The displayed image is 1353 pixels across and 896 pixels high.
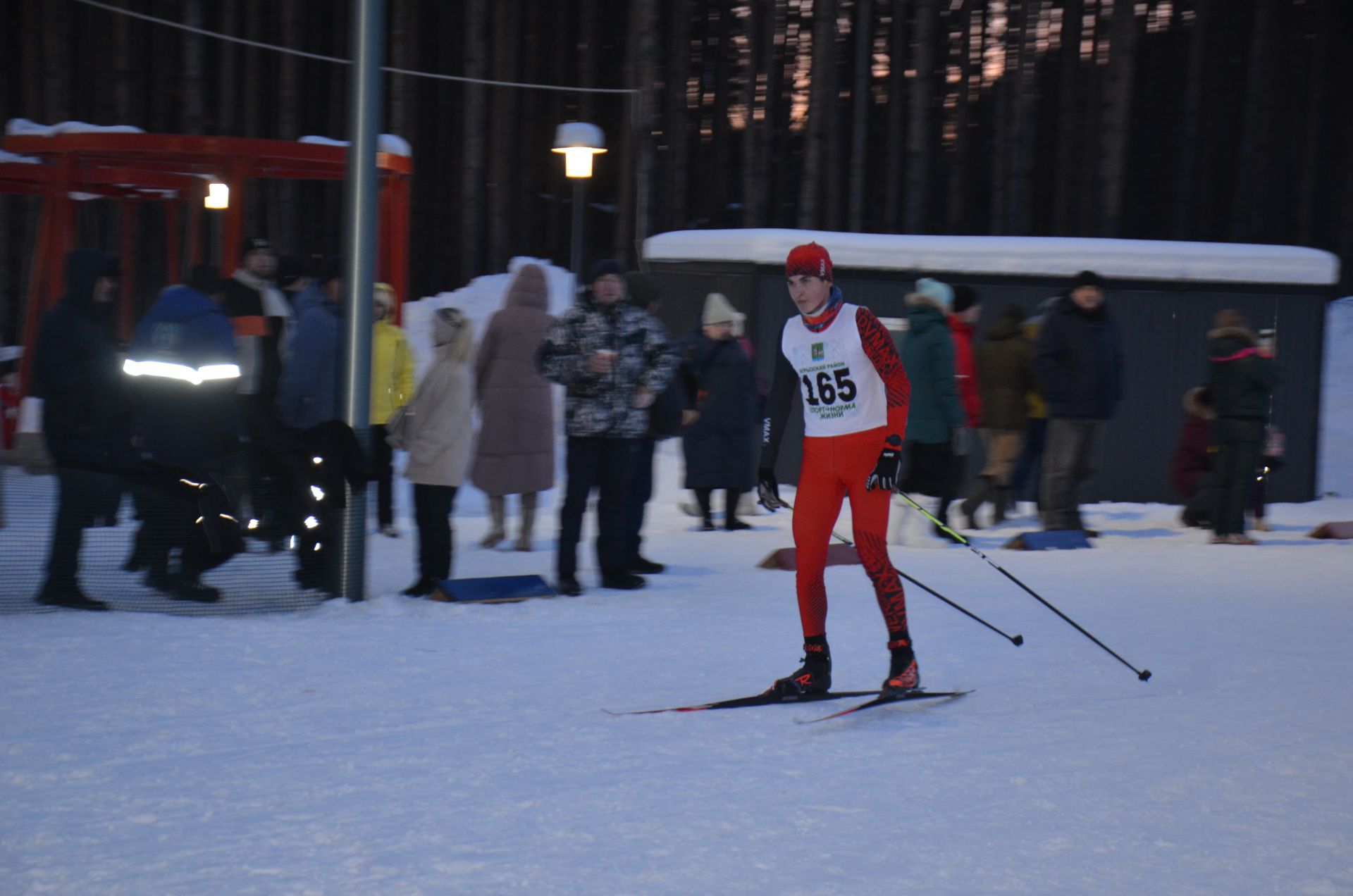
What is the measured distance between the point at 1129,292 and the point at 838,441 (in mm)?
8409

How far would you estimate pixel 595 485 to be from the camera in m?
7.48

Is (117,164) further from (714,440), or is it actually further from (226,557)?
(226,557)

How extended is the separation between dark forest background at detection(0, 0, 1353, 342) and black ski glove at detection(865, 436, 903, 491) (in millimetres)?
15559

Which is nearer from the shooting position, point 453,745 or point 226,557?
point 453,745

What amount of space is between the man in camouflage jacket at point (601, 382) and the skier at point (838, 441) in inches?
80.7

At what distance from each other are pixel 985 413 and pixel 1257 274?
4.18 metres

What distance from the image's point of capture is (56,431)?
6.50 metres

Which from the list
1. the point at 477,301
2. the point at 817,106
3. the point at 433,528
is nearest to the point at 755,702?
the point at 433,528

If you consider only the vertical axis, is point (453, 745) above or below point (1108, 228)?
below

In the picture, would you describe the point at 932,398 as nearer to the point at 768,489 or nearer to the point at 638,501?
the point at 638,501

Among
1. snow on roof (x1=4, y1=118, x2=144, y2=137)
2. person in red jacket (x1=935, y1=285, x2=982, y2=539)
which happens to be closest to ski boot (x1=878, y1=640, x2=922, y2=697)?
person in red jacket (x1=935, y1=285, x2=982, y2=539)

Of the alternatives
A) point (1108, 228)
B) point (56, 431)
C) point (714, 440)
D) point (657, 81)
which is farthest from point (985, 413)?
point (657, 81)

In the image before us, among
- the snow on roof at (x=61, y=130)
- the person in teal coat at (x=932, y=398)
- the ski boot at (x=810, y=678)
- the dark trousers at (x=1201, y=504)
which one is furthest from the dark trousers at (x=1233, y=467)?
the snow on roof at (x=61, y=130)

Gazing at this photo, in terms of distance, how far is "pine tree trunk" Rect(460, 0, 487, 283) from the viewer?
2098cm
